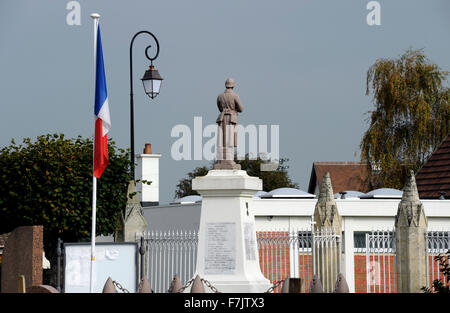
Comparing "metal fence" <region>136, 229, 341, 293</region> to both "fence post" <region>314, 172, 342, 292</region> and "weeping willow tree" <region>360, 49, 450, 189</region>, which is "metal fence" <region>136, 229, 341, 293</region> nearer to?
"fence post" <region>314, 172, 342, 292</region>

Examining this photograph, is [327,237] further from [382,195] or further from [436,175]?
[436,175]

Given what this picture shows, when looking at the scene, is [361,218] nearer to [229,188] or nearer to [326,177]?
[326,177]

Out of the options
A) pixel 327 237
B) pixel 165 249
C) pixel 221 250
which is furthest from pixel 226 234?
pixel 327 237

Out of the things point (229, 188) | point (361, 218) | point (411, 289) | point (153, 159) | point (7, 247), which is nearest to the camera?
point (7, 247)

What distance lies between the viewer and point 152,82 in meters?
26.1

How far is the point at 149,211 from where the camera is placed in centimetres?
3547

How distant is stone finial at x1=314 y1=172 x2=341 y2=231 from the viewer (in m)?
26.8

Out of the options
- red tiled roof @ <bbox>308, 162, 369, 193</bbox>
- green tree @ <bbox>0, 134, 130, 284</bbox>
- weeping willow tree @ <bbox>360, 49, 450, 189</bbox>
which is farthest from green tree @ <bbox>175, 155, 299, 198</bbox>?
green tree @ <bbox>0, 134, 130, 284</bbox>

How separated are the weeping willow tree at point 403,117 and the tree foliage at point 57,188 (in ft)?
72.3

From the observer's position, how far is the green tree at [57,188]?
2719cm

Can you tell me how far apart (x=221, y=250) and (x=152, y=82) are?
820cm

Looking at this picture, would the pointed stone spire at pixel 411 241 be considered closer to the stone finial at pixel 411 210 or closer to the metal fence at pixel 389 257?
the stone finial at pixel 411 210
